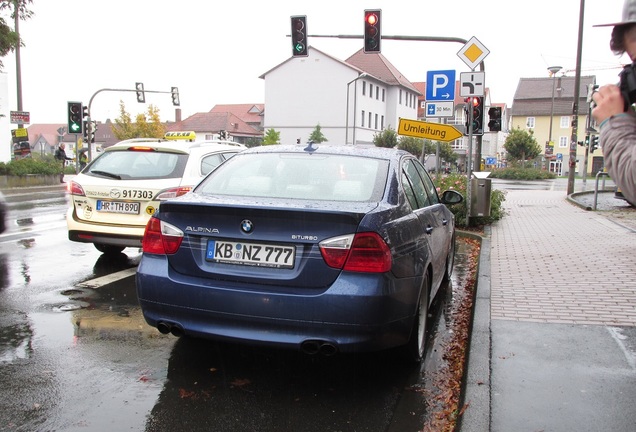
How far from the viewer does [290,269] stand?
11.5 feet

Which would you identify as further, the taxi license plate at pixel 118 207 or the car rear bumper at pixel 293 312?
the taxi license plate at pixel 118 207

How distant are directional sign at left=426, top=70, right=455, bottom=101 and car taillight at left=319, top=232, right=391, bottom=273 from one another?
33.4ft

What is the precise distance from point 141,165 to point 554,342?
5321 millimetres

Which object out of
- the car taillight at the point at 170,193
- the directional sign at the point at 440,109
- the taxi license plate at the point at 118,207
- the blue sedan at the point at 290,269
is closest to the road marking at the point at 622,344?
the blue sedan at the point at 290,269

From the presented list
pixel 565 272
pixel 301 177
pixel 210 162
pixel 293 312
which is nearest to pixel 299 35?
pixel 210 162

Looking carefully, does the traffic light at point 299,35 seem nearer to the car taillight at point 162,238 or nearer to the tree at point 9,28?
the tree at point 9,28

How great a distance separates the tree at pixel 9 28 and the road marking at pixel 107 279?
15.3 meters

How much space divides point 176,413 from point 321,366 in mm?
1221

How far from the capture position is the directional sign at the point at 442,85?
1289cm

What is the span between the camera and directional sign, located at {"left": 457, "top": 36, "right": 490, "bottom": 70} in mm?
12188

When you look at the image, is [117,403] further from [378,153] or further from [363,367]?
[378,153]

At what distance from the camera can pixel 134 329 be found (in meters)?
4.91

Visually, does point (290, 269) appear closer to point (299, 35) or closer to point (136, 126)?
point (299, 35)

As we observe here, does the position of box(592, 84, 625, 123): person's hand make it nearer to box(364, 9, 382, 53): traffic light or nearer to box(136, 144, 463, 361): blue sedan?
box(136, 144, 463, 361): blue sedan
